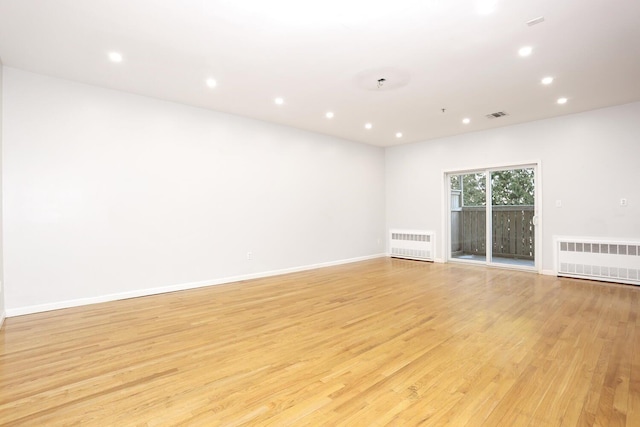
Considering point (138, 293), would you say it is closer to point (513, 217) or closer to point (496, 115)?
point (496, 115)

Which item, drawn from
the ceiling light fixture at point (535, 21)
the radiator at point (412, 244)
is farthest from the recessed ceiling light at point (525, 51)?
the radiator at point (412, 244)

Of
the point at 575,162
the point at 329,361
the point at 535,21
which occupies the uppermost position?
the point at 535,21

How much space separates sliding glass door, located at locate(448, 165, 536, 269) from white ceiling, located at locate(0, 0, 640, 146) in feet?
5.36

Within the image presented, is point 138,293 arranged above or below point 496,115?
below

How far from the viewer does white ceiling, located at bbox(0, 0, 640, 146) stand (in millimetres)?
2482

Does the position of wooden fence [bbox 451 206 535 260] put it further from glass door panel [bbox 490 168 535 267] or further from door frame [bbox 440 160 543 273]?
door frame [bbox 440 160 543 273]

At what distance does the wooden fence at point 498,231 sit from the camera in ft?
19.3

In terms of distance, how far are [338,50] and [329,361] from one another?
2815mm

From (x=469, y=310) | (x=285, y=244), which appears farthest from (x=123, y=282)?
(x=469, y=310)

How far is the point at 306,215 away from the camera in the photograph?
20.2ft

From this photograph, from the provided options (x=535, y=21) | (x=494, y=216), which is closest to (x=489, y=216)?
(x=494, y=216)

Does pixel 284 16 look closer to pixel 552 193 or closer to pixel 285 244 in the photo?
pixel 285 244

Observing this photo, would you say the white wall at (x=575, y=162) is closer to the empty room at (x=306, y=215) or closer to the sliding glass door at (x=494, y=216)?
the empty room at (x=306, y=215)

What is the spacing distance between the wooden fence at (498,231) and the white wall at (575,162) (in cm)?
37
